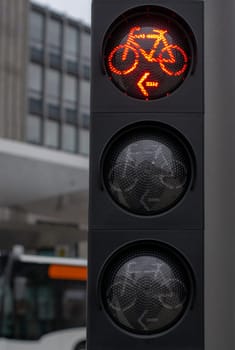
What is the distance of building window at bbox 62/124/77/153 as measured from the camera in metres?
53.7

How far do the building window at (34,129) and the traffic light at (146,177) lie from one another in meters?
48.0

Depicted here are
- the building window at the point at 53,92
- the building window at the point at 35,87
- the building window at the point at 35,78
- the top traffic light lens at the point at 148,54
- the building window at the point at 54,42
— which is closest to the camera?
the top traffic light lens at the point at 148,54

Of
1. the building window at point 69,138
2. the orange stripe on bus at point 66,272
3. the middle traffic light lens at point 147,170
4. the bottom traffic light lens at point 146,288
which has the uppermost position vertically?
the building window at point 69,138

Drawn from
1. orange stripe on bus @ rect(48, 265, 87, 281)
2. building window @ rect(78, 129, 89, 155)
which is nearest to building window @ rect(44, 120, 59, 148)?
building window @ rect(78, 129, 89, 155)

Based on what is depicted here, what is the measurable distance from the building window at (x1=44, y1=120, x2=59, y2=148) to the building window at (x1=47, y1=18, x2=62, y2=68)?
13.3 feet

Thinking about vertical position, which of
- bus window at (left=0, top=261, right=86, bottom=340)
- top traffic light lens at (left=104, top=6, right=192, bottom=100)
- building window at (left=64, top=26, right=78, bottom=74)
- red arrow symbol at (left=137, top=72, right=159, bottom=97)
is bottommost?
bus window at (left=0, top=261, right=86, bottom=340)

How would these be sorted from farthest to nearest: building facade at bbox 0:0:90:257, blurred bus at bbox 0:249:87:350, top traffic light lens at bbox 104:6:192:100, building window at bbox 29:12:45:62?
1. building window at bbox 29:12:45:62
2. building facade at bbox 0:0:90:257
3. blurred bus at bbox 0:249:87:350
4. top traffic light lens at bbox 104:6:192:100

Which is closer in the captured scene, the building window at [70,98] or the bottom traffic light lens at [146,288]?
the bottom traffic light lens at [146,288]

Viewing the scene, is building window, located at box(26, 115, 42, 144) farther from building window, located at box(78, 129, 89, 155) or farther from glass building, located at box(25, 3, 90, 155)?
building window, located at box(78, 129, 89, 155)

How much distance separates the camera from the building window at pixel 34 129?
50.9 metres

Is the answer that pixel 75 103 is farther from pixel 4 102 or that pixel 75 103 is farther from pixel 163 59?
pixel 163 59

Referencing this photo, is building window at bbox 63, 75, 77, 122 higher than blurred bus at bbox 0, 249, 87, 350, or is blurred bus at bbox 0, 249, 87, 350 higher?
building window at bbox 63, 75, 77, 122

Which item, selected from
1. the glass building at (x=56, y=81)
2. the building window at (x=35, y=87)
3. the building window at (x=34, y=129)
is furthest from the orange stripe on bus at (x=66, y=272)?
the building window at (x=35, y=87)

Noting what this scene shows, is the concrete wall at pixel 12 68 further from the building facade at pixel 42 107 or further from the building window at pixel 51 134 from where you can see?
the building window at pixel 51 134
